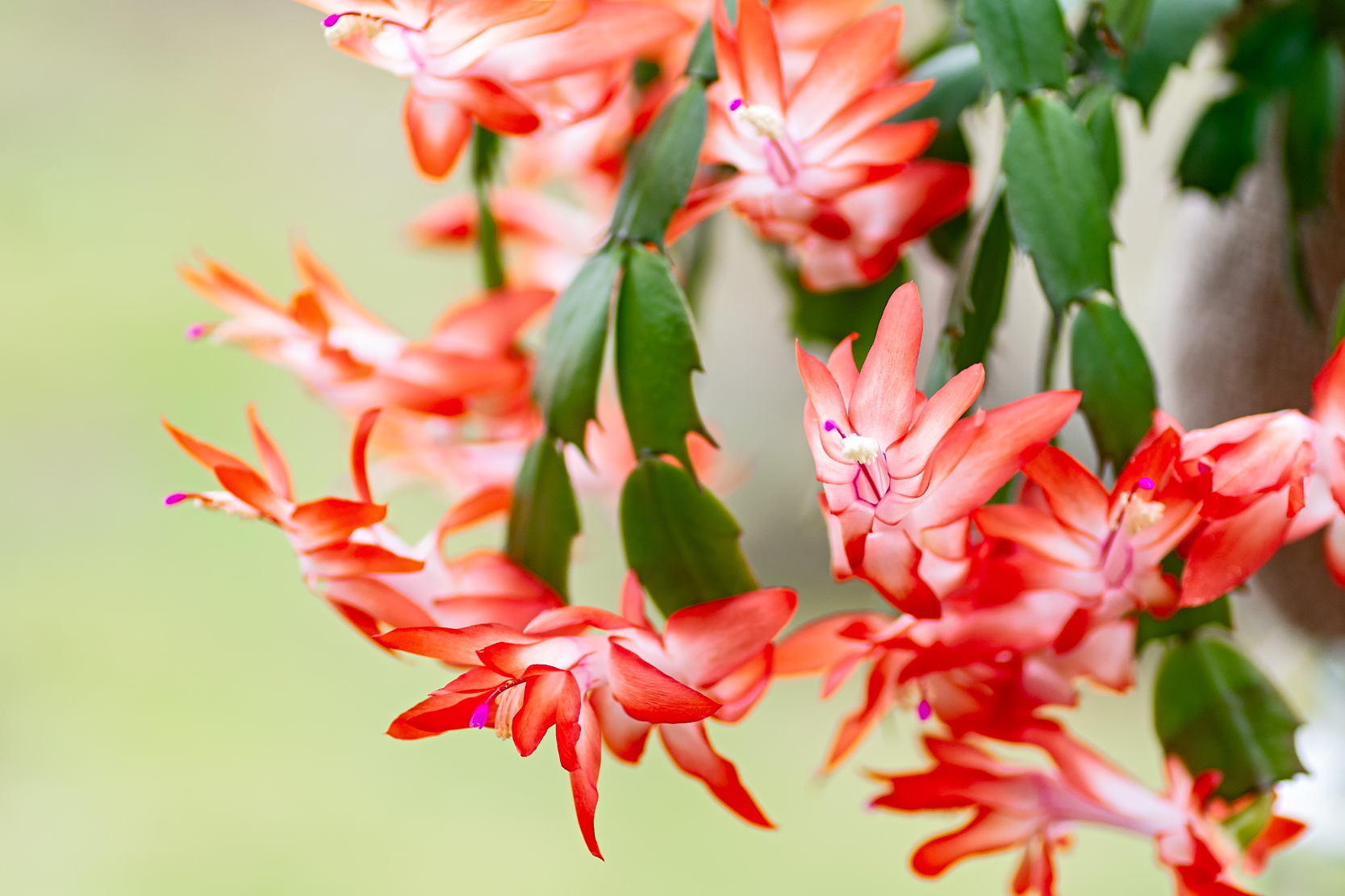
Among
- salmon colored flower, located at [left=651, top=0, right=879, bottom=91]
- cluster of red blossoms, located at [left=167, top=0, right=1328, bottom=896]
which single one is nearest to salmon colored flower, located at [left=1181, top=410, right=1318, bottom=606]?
cluster of red blossoms, located at [left=167, top=0, right=1328, bottom=896]

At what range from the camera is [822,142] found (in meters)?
0.36

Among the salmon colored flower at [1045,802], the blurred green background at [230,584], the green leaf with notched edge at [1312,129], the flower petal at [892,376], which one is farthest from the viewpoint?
the blurred green background at [230,584]

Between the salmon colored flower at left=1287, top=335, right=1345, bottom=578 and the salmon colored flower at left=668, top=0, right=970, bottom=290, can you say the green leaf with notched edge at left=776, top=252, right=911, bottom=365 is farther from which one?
the salmon colored flower at left=1287, top=335, right=1345, bottom=578

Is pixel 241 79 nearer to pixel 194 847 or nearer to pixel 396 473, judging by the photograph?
pixel 194 847

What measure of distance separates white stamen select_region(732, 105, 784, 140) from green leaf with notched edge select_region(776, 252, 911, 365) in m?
0.15

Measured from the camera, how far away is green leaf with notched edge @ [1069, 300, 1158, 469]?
0.35m

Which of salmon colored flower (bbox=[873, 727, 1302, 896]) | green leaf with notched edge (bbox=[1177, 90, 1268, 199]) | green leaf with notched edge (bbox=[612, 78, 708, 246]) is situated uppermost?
green leaf with notched edge (bbox=[612, 78, 708, 246])

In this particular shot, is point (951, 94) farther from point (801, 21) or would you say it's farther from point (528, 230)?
point (528, 230)

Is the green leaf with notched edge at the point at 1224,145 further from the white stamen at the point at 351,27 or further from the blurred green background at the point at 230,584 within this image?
the blurred green background at the point at 230,584

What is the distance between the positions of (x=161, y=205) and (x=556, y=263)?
1.31 metres

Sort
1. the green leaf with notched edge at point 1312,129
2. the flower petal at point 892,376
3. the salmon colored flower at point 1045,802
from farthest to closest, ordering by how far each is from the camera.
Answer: the green leaf with notched edge at point 1312,129, the salmon colored flower at point 1045,802, the flower petal at point 892,376

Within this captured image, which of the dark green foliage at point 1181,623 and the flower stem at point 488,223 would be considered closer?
the dark green foliage at point 1181,623

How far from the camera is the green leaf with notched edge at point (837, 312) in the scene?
0.50 m

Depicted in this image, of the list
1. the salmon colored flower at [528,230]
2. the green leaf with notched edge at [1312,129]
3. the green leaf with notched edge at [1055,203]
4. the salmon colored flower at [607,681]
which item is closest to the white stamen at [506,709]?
the salmon colored flower at [607,681]
